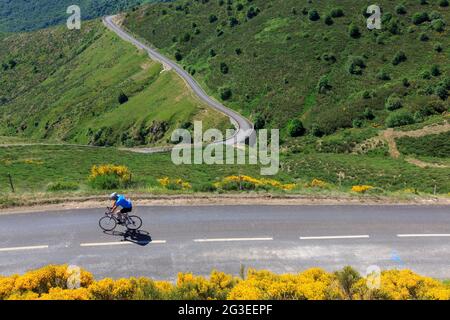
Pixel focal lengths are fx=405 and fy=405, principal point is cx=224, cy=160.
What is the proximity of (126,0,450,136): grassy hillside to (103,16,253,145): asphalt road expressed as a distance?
2.09 meters

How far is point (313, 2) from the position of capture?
306ft

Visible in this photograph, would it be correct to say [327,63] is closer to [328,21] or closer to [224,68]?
[328,21]

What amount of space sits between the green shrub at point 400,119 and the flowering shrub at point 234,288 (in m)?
48.1

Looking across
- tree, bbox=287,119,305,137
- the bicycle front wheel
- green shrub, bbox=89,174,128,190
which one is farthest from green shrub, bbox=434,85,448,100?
the bicycle front wheel

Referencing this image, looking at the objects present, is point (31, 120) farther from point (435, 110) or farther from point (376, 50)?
point (435, 110)

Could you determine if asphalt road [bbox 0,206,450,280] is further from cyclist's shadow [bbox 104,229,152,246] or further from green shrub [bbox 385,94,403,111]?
green shrub [bbox 385,94,403,111]

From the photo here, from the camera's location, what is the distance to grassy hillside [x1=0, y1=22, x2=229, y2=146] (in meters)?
79.1

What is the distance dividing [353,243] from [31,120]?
98.8m

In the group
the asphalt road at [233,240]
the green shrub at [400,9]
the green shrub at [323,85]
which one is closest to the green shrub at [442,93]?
the green shrub at [323,85]

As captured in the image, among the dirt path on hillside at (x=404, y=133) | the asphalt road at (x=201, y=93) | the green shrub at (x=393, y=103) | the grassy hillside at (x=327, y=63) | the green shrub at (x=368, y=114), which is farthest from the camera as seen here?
the asphalt road at (x=201, y=93)

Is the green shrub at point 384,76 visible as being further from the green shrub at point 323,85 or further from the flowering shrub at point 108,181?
the flowering shrub at point 108,181

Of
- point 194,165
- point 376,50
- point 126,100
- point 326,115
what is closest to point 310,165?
point 194,165

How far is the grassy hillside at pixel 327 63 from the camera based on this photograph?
2494 inches

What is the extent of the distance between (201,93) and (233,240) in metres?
70.7
